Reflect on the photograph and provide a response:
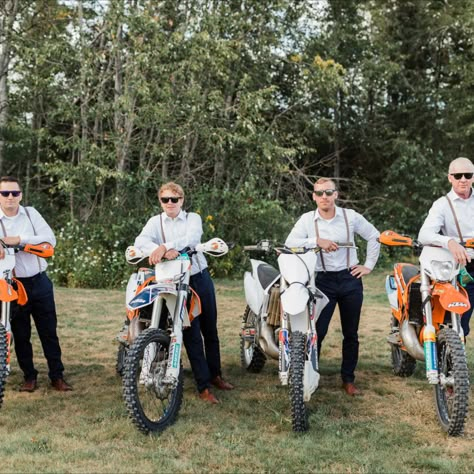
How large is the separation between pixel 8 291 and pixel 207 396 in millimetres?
1582

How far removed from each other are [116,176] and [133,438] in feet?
26.2

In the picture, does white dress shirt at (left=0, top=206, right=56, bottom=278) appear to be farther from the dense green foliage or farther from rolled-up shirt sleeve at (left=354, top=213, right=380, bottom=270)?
the dense green foliage

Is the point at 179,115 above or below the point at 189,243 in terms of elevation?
above

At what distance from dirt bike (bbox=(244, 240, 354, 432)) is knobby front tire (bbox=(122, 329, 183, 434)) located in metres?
0.73

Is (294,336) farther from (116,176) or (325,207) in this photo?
(116,176)

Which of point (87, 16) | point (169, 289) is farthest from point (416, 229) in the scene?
point (169, 289)

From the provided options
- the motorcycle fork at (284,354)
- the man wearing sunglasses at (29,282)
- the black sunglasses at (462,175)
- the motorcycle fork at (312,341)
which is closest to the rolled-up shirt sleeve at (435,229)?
the black sunglasses at (462,175)

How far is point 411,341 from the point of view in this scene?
4387 millimetres

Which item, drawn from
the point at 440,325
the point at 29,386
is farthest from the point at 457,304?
the point at 29,386

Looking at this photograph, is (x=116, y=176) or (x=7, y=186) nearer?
(x=7, y=186)

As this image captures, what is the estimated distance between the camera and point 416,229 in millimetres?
15875

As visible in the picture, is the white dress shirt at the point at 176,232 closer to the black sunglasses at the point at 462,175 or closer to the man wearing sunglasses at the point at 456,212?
the man wearing sunglasses at the point at 456,212

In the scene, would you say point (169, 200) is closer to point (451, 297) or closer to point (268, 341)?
point (268, 341)

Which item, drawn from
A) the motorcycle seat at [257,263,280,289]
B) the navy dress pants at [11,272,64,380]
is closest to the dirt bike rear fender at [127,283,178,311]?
the navy dress pants at [11,272,64,380]
